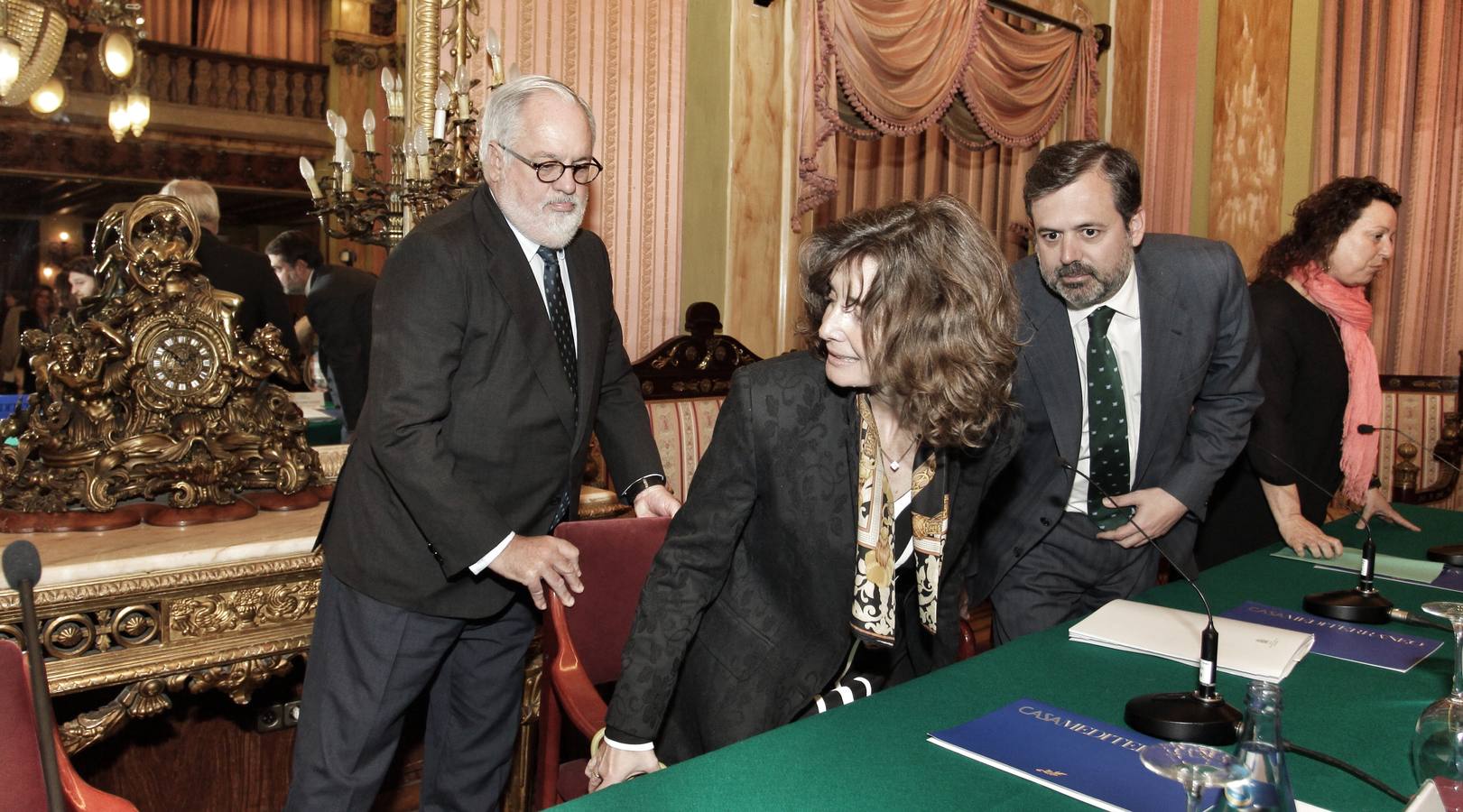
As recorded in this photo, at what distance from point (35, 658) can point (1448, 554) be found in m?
2.70

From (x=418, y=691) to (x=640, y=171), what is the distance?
2181 mm

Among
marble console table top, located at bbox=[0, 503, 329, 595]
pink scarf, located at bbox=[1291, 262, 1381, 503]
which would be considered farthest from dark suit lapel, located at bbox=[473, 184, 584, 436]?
pink scarf, located at bbox=[1291, 262, 1381, 503]

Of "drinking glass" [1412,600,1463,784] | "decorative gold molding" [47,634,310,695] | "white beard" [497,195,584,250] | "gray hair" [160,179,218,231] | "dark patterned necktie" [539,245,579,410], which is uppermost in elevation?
"gray hair" [160,179,218,231]

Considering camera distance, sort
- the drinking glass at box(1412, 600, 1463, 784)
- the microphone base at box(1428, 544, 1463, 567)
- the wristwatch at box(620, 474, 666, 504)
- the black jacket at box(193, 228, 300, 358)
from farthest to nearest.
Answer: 1. the black jacket at box(193, 228, 300, 358)
2. the microphone base at box(1428, 544, 1463, 567)
3. the wristwatch at box(620, 474, 666, 504)
4. the drinking glass at box(1412, 600, 1463, 784)

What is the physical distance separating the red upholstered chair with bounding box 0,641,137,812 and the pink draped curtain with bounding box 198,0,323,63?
6.00 feet

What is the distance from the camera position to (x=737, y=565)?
1734 millimetres

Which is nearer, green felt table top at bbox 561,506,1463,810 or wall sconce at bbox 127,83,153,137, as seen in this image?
green felt table top at bbox 561,506,1463,810

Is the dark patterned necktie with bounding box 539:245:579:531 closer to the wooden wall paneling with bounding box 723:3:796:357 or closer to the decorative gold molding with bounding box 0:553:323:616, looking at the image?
the decorative gold molding with bounding box 0:553:323:616

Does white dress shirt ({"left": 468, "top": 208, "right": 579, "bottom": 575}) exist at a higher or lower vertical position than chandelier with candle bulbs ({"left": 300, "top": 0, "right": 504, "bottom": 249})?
lower

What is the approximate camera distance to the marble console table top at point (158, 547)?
6.75 ft

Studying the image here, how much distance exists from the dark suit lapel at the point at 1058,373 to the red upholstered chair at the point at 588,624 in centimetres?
84

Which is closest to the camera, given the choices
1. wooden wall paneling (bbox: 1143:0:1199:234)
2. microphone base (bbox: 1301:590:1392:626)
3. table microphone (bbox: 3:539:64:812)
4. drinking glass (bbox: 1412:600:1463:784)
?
table microphone (bbox: 3:539:64:812)

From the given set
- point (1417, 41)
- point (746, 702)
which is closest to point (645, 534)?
point (746, 702)

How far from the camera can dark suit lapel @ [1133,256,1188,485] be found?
2342 millimetres
